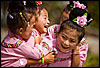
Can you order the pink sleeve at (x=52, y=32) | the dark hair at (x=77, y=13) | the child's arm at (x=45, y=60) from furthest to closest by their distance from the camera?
the pink sleeve at (x=52, y=32)
the dark hair at (x=77, y=13)
the child's arm at (x=45, y=60)

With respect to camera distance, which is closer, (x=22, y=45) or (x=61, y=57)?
(x=22, y=45)

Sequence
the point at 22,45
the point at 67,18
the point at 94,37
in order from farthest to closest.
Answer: the point at 94,37 → the point at 67,18 → the point at 22,45

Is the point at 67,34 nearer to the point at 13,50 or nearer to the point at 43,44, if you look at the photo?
the point at 43,44

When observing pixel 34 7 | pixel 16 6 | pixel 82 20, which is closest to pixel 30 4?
pixel 34 7

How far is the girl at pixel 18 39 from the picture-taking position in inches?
108

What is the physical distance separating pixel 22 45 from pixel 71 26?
78cm

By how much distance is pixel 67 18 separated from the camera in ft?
10.5

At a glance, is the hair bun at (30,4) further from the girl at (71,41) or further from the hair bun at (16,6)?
the girl at (71,41)

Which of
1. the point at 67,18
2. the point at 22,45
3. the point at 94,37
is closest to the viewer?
the point at 22,45

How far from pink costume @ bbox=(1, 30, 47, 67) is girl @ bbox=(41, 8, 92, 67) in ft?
0.80

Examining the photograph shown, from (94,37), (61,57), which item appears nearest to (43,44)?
(61,57)

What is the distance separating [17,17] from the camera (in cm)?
273

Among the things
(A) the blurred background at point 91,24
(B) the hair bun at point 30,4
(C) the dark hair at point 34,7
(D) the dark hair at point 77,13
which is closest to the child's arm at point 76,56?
(D) the dark hair at point 77,13

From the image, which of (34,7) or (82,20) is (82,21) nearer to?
→ (82,20)
